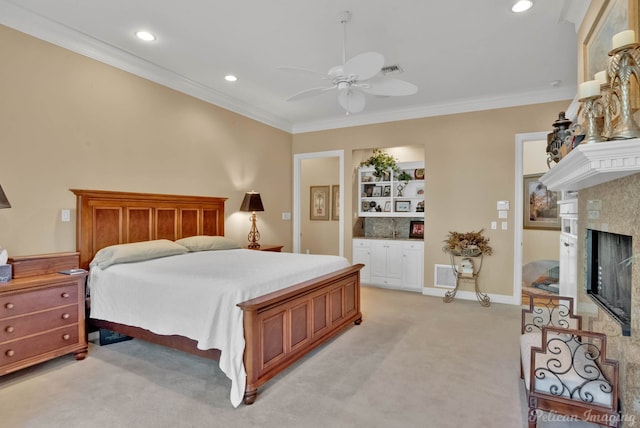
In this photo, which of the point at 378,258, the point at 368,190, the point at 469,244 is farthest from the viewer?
the point at 368,190

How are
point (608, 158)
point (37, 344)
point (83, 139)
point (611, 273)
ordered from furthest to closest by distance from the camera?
1. point (83, 139)
2. point (37, 344)
3. point (611, 273)
4. point (608, 158)

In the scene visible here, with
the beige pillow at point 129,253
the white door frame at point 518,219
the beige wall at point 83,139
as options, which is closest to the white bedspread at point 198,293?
the beige pillow at point 129,253

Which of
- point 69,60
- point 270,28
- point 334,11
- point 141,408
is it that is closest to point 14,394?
point 141,408

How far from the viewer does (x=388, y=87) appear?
9.39 ft

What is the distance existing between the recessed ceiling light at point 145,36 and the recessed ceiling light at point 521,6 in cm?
316

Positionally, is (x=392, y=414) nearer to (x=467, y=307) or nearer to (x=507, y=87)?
(x=467, y=307)

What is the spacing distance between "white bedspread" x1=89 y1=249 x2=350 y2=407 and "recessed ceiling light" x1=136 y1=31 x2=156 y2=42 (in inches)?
83.9

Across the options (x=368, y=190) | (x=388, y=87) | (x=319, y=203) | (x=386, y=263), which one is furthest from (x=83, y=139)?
(x=319, y=203)

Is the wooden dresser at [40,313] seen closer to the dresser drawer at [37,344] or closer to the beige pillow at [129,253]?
the dresser drawer at [37,344]

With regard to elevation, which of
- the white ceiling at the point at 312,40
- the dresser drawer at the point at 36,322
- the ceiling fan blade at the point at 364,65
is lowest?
the dresser drawer at the point at 36,322

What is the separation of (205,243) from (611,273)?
3.74 metres

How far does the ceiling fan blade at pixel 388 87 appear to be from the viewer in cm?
279

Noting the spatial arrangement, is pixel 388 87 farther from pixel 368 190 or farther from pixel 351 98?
pixel 368 190

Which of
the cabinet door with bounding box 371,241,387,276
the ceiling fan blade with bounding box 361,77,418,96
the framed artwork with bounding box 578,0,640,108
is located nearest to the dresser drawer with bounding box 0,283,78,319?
the ceiling fan blade with bounding box 361,77,418,96
